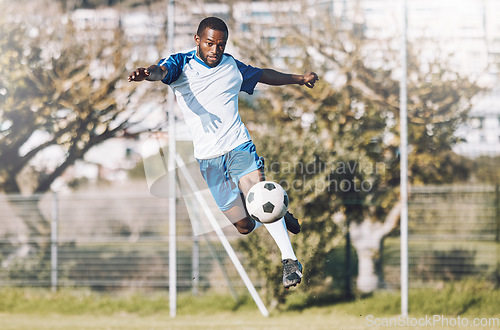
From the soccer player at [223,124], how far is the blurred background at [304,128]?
3.45 meters

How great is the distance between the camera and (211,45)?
4.26 meters

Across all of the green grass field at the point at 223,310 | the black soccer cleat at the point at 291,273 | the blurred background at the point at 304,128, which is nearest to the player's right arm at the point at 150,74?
the black soccer cleat at the point at 291,273

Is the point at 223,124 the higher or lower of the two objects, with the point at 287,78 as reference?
lower

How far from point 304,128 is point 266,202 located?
4.92m

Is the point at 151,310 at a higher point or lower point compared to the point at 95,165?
lower

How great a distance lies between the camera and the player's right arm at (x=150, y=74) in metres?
3.69

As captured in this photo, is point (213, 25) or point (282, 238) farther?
point (282, 238)

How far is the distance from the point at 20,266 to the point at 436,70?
7162 mm

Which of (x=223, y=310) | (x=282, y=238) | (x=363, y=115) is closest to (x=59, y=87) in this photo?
(x=223, y=310)

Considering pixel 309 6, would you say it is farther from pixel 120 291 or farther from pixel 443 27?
pixel 120 291

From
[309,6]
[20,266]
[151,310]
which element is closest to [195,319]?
[151,310]

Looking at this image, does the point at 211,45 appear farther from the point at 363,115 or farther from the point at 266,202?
the point at 363,115

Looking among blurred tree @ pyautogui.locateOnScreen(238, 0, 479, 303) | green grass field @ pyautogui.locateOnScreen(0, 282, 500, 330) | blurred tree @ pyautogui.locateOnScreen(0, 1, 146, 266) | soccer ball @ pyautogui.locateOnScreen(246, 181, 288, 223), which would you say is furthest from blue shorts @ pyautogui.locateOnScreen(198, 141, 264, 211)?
blurred tree @ pyautogui.locateOnScreen(0, 1, 146, 266)

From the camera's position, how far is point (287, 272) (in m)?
4.34
